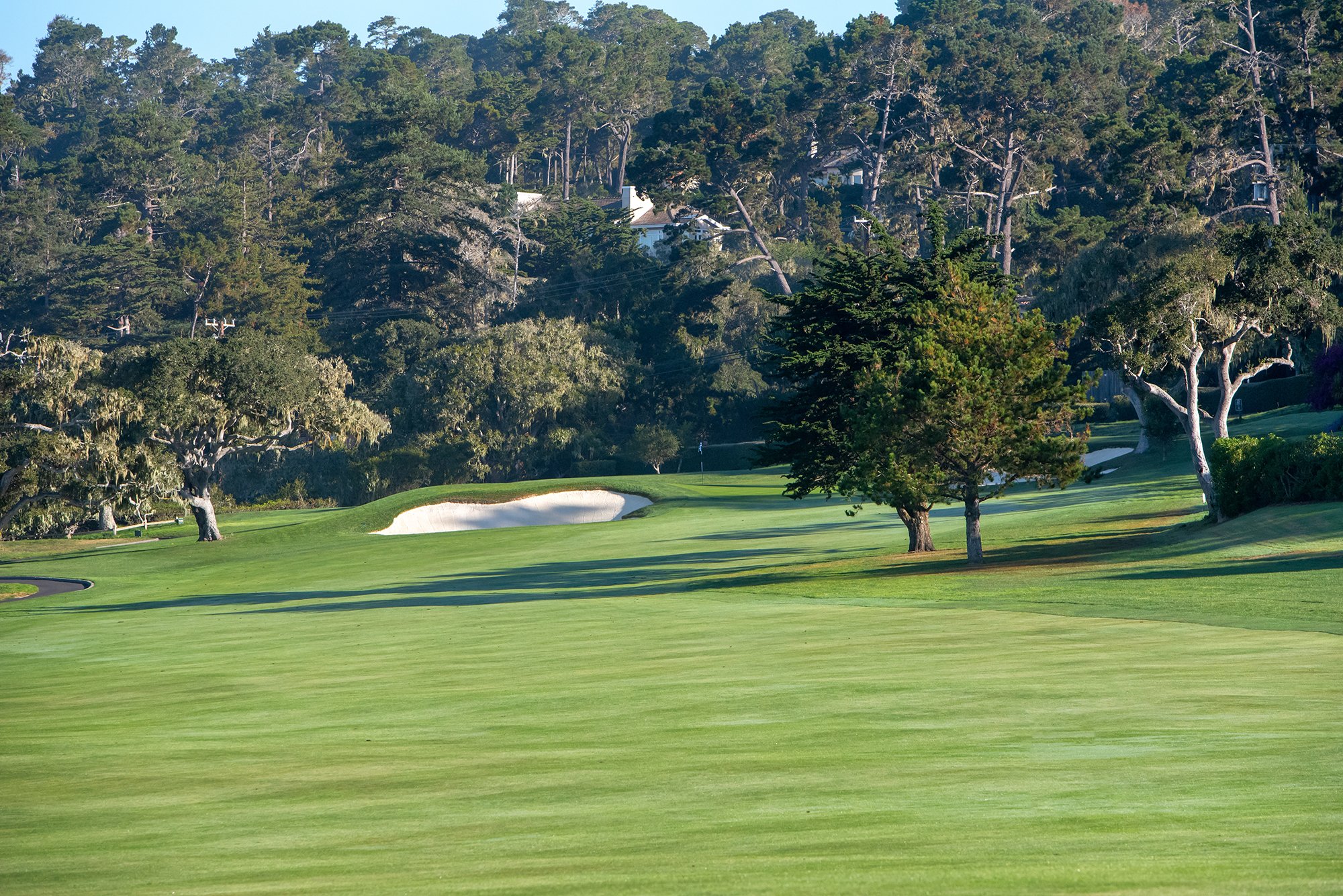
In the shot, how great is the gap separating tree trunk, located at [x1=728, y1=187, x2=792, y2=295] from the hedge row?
226ft

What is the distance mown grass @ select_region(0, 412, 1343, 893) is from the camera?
901cm

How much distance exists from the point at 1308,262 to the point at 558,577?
24148 mm

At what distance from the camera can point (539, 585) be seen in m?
38.5

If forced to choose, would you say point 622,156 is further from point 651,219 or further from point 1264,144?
point 1264,144

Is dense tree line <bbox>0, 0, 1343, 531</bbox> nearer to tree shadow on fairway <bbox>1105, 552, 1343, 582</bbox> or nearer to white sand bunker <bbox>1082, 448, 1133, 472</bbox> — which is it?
white sand bunker <bbox>1082, 448, 1133, 472</bbox>

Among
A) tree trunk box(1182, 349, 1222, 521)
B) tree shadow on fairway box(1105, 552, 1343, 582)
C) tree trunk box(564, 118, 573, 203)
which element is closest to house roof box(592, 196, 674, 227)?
tree trunk box(564, 118, 573, 203)

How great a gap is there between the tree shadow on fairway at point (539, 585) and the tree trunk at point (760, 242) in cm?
6223

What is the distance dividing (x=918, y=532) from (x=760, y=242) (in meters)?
68.8

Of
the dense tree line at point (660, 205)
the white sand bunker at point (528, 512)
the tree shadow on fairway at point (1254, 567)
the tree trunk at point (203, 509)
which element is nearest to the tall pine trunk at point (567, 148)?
the dense tree line at point (660, 205)

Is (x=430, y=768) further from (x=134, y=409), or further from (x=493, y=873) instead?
(x=134, y=409)

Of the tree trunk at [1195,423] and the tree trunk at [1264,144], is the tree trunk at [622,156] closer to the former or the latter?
the tree trunk at [1264,144]

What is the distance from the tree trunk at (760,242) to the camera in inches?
4126

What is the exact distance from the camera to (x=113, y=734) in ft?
51.5

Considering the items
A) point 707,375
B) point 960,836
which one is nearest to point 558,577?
point 960,836
